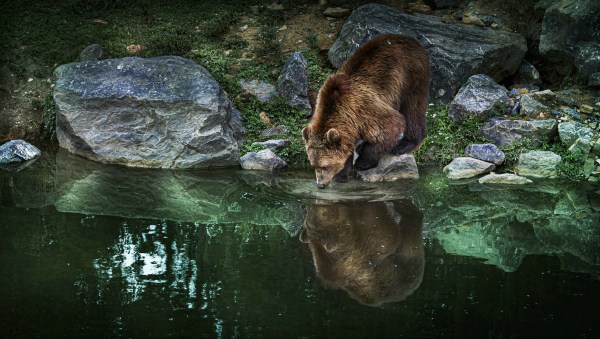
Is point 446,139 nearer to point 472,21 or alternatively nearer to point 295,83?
point 295,83

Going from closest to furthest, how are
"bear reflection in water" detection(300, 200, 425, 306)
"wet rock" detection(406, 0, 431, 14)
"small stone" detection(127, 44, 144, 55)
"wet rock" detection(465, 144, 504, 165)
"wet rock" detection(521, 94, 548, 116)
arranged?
1. "bear reflection in water" detection(300, 200, 425, 306)
2. "wet rock" detection(465, 144, 504, 165)
3. "wet rock" detection(521, 94, 548, 116)
4. "small stone" detection(127, 44, 144, 55)
5. "wet rock" detection(406, 0, 431, 14)

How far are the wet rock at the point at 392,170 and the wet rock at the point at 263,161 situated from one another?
1.14 meters

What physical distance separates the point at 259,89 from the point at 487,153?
370cm

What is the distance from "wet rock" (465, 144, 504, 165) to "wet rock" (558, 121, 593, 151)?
950 millimetres

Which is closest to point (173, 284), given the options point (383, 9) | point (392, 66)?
point (392, 66)

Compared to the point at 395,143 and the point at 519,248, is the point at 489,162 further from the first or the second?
the point at 519,248

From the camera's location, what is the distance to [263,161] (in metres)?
9.48

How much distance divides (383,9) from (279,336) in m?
7.75

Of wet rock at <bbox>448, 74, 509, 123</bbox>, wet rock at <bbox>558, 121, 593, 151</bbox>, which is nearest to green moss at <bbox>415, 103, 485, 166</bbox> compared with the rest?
wet rock at <bbox>448, 74, 509, 123</bbox>

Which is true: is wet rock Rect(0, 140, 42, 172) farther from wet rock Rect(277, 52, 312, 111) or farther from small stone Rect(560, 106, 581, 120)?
small stone Rect(560, 106, 581, 120)

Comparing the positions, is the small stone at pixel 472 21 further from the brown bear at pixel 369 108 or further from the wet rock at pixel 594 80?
the brown bear at pixel 369 108

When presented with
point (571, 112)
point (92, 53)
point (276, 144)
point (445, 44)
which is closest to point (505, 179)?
point (571, 112)

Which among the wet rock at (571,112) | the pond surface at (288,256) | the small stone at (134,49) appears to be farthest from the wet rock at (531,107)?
the small stone at (134,49)

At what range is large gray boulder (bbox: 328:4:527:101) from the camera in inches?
425
